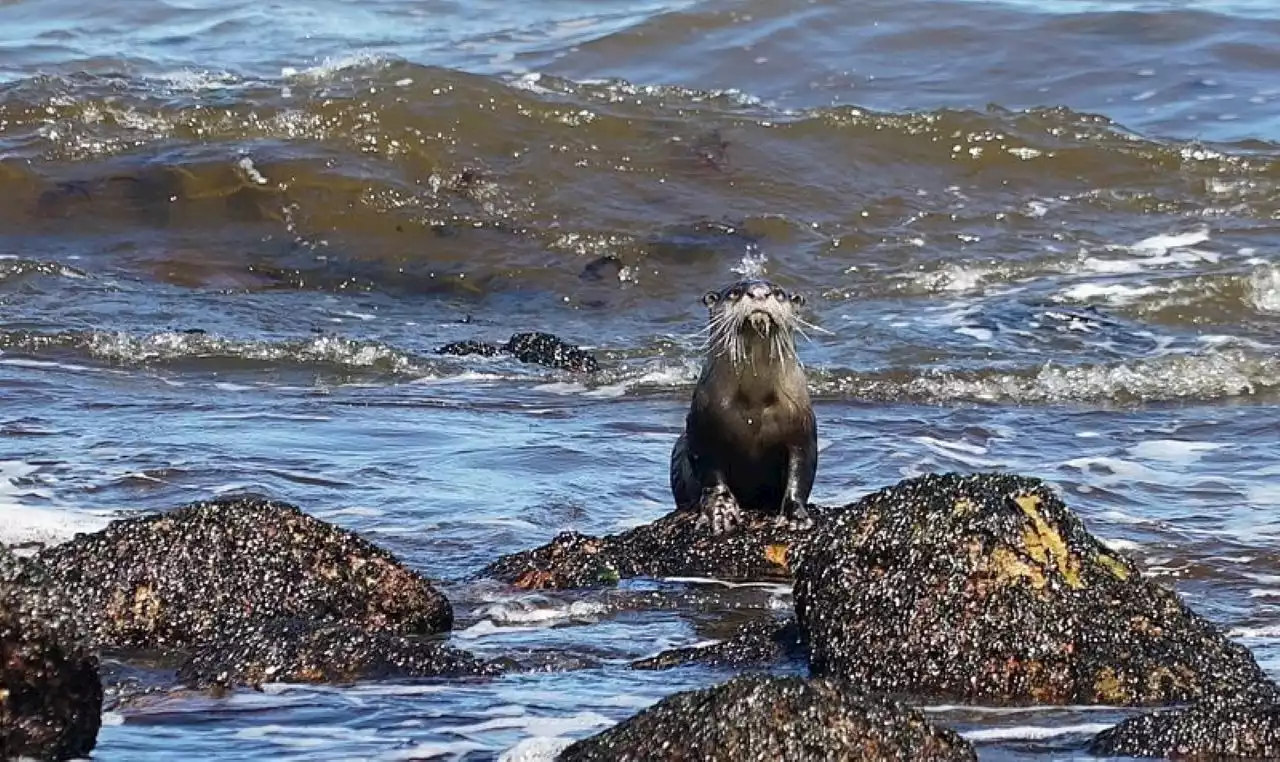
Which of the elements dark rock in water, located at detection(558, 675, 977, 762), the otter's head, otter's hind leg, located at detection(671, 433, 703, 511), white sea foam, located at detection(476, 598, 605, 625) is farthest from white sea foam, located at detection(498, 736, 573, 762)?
the otter's head

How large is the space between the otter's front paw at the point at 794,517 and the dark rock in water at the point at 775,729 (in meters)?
2.92

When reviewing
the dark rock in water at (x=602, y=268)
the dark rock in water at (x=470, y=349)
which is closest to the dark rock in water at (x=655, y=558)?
the dark rock in water at (x=470, y=349)

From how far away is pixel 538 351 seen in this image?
42.2 ft

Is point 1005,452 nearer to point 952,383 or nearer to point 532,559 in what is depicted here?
point 952,383

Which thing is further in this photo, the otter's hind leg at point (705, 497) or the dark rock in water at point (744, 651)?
the otter's hind leg at point (705, 497)

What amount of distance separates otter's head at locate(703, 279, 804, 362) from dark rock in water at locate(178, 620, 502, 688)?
87.4 inches

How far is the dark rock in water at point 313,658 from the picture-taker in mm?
5617

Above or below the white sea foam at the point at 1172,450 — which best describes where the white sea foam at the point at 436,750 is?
above

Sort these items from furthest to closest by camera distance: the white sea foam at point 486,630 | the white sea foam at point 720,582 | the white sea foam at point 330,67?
the white sea foam at point 330,67
the white sea foam at point 720,582
the white sea foam at point 486,630

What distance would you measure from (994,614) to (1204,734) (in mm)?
978

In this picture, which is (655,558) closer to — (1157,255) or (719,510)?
(719,510)

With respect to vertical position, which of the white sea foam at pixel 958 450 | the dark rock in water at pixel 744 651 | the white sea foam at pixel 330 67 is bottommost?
the white sea foam at pixel 958 450

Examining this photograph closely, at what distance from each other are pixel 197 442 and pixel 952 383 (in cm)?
462

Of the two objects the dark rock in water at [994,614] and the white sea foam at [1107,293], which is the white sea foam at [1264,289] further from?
the dark rock in water at [994,614]
